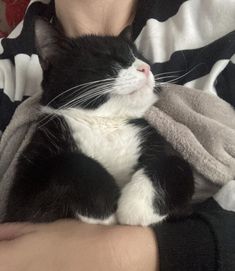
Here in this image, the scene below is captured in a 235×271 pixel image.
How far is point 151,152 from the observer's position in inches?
33.1

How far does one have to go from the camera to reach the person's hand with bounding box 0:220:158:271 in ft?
2.23

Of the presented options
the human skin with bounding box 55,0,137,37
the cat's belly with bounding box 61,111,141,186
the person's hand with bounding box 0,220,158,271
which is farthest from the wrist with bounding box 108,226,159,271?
the human skin with bounding box 55,0,137,37

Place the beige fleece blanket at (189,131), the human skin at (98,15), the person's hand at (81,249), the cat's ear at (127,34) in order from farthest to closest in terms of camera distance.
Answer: the human skin at (98,15)
the cat's ear at (127,34)
the beige fleece blanket at (189,131)
the person's hand at (81,249)

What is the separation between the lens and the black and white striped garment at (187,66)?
0.70 metres

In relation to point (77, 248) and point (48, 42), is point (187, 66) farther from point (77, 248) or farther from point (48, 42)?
point (77, 248)

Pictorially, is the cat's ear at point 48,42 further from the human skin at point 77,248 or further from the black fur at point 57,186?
the human skin at point 77,248

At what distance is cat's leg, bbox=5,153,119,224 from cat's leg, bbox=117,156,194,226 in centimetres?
3

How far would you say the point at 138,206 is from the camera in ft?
2.37

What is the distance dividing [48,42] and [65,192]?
35 centimetres

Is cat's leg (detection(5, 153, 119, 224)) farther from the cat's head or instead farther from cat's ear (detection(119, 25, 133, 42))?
cat's ear (detection(119, 25, 133, 42))

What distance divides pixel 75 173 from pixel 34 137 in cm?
15

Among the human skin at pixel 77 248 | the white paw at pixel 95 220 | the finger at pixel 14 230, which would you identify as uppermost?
the white paw at pixel 95 220

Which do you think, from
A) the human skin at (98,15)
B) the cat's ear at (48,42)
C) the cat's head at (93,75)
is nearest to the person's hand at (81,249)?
the cat's head at (93,75)

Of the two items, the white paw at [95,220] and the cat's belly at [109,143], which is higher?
the cat's belly at [109,143]
